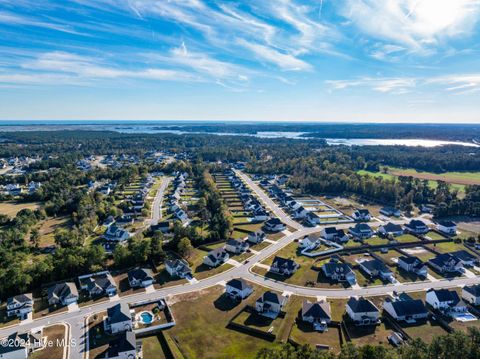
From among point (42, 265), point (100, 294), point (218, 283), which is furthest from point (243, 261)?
point (42, 265)

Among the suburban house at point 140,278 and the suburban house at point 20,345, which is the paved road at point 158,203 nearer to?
the suburban house at point 140,278

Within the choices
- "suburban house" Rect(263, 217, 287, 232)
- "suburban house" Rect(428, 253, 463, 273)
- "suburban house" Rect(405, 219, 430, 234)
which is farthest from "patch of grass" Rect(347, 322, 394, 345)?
"suburban house" Rect(405, 219, 430, 234)

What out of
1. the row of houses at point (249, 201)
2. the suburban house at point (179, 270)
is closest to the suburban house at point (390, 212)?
the row of houses at point (249, 201)

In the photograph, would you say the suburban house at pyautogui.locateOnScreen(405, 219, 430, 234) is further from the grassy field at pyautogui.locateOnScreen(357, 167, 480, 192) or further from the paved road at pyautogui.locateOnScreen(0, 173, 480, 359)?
the grassy field at pyautogui.locateOnScreen(357, 167, 480, 192)

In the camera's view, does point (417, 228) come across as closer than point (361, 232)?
No

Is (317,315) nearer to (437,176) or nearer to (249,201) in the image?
(249,201)

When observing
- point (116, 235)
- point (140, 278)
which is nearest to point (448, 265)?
point (140, 278)

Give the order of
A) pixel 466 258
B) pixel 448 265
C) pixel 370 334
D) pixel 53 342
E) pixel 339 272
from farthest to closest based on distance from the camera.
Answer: pixel 466 258, pixel 448 265, pixel 339 272, pixel 370 334, pixel 53 342
